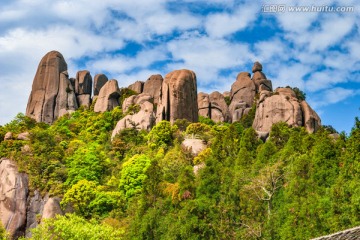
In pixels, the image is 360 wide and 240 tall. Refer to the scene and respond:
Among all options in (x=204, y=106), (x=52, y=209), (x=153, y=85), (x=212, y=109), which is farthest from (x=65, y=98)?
(x=52, y=209)

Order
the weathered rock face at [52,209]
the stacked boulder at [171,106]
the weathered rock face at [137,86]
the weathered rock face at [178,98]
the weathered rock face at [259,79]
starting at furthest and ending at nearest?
1. the weathered rock face at [137,86]
2. the weathered rock face at [259,79]
3. the weathered rock face at [178,98]
4. the stacked boulder at [171,106]
5. the weathered rock face at [52,209]

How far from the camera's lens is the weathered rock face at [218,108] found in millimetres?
77062

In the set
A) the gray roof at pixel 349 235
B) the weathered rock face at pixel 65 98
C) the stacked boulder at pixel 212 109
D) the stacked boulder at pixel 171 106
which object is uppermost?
the weathered rock face at pixel 65 98

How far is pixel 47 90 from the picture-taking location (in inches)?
3120

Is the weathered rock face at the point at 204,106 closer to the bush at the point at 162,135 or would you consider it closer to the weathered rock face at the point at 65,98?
the weathered rock face at the point at 65,98

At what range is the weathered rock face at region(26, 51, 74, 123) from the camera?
7812cm

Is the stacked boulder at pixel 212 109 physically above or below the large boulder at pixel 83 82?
below

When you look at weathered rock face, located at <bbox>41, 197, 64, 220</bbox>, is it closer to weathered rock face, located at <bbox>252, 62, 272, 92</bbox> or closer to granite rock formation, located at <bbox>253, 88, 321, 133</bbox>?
granite rock formation, located at <bbox>253, 88, 321, 133</bbox>

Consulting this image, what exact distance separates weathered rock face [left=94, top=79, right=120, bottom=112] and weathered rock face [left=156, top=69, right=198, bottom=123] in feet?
35.7

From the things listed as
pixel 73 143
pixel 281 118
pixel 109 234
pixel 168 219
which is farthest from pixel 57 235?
pixel 281 118

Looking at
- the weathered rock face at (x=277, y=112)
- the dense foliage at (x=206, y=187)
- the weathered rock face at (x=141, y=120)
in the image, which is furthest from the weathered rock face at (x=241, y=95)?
the dense foliage at (x=206, y=187)

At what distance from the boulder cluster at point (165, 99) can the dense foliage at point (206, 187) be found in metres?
6.66

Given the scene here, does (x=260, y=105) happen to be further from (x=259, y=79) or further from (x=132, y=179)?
(x=132, y=179)

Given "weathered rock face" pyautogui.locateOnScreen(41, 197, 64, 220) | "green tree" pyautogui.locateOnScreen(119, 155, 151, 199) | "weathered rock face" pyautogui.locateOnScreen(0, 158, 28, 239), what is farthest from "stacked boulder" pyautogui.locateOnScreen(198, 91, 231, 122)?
"weathered rock face" pyautogui.locateOnScreen(41, 197, 64, 220)
